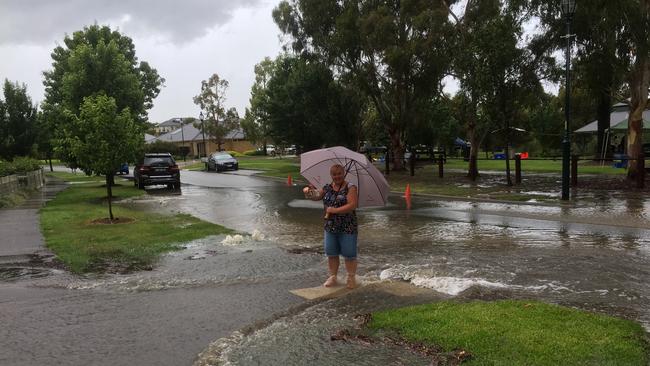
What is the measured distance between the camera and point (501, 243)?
9.79 meters

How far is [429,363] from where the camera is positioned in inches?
169

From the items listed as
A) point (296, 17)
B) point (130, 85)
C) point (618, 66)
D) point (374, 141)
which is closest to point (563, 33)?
point (618, 66)

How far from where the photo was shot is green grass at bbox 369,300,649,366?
13.6 feet

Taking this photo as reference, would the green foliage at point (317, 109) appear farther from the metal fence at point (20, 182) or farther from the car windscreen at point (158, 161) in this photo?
the metal fence at point (20, 182)

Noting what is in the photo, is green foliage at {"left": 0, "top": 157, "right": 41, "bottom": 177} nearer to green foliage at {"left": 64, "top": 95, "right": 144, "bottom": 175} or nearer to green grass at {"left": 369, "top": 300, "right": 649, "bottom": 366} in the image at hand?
green foliage at {"left": 64, "top": 95, "right": 144, "bottom": 175}

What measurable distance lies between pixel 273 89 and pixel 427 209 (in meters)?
29.5

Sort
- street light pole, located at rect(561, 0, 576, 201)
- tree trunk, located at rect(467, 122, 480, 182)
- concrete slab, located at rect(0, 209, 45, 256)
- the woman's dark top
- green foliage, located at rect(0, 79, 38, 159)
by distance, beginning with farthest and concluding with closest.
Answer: green foliage, located at rect(0, 79, 38, 159)
tree trunk, located at rect(467, 122, 480, 182)
street light pole, located at rect(561, 0, 576, 201)
concrete slab, located at rect(0, 209, 45, 256)
the woman's dark top

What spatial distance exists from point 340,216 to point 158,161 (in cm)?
2114

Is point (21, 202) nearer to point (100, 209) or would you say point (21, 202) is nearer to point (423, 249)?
point (100, 209)

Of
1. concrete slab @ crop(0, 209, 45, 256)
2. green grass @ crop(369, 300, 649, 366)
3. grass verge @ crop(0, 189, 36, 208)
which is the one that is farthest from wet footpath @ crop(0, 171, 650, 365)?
grass verge @ crop(0, 189, 36, 208)

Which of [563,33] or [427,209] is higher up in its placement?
[563,33]

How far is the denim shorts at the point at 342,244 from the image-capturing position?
6.77 metres

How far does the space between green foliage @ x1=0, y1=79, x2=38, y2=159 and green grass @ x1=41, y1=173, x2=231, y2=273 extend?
50.7ft

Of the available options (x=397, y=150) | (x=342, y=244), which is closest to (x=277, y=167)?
(x=397, y=150)
